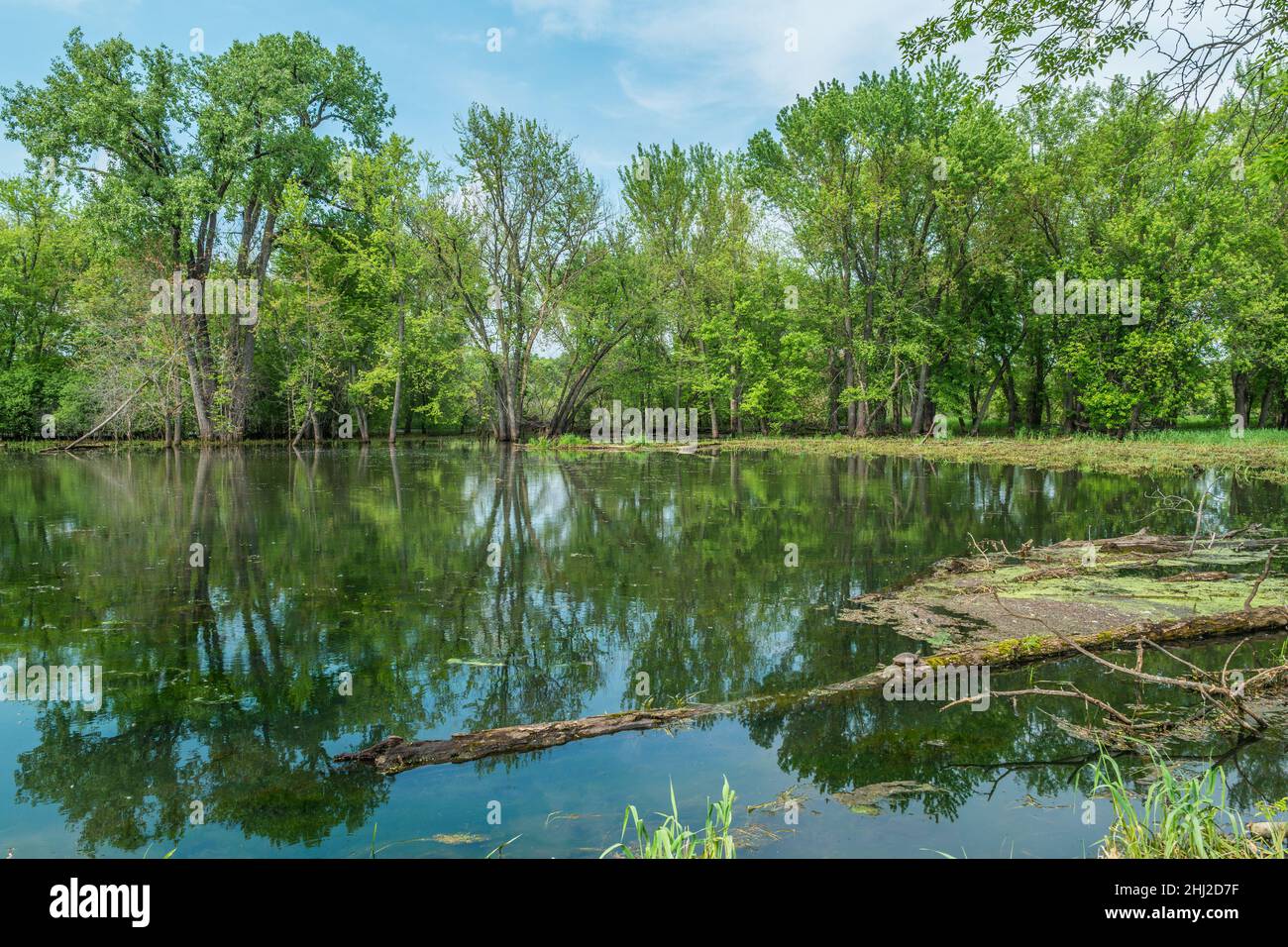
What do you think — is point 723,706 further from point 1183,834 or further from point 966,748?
point 1183,834

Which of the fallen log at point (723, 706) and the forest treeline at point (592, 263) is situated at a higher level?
the forest treeline at point (592, 263)

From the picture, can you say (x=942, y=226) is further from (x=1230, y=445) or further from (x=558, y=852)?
(x=558, y=852)

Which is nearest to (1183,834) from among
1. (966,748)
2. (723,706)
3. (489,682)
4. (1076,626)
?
(966,748)

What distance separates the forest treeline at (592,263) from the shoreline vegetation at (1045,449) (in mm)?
1796

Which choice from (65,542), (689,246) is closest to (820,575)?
(65,542)

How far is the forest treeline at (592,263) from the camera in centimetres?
2788

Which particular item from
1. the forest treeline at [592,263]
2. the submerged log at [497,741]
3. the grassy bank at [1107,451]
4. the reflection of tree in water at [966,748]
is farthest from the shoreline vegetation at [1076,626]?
the forest treeline at [592,263]

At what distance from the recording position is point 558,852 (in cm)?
335

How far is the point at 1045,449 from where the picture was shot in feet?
81.9

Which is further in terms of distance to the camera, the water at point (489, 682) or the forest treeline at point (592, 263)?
the forest treeline at point (592, 263)

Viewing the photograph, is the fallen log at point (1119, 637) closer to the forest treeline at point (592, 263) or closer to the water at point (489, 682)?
the water at point (489, 682)

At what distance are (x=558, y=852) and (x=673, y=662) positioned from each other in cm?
267

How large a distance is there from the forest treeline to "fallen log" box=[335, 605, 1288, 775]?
81.4ft
